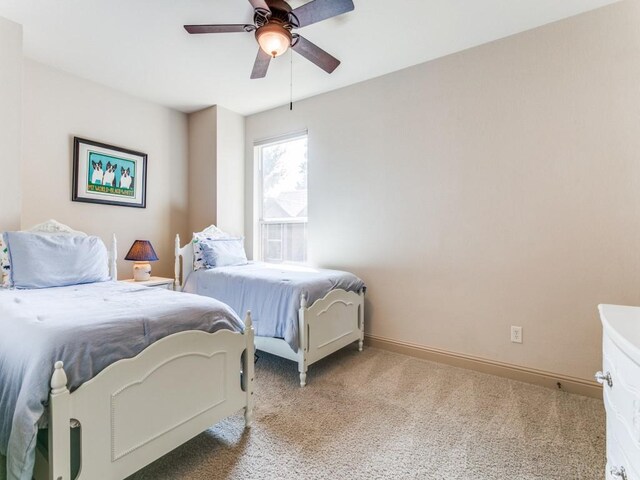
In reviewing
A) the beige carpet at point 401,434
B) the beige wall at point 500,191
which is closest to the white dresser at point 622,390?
the beige carpet at point 401,434

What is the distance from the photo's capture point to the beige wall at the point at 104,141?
279 centimetres

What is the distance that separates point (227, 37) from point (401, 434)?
292 centimetres

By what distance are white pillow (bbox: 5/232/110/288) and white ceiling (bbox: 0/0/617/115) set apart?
60.1 inches

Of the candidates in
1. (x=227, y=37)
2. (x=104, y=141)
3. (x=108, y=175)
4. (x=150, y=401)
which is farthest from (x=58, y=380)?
(x=104, y=141)

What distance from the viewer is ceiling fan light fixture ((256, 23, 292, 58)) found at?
72.3 inches

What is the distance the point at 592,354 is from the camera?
2139 mm

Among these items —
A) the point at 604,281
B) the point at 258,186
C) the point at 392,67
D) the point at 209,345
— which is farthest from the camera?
the point at 258,186

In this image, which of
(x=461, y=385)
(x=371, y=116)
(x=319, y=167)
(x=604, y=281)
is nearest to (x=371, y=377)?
(x=461, y=385)

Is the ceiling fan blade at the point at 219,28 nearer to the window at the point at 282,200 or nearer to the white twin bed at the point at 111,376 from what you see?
the white twin bed at the point at 111,376

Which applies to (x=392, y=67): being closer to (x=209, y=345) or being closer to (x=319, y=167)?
(x=319, y=167)

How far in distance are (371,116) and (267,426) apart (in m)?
2.69

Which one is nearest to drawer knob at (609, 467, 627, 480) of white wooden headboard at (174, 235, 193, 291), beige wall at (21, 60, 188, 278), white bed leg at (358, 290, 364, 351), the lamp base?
white bed leg at (358, 290, 364, 351)

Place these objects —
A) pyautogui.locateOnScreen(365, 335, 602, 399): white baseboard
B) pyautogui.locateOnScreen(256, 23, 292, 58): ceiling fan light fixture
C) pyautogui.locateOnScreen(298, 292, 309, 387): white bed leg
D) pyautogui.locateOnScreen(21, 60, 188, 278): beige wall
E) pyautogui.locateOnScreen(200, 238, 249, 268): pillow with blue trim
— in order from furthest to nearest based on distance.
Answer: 1. pyautogui.locateOnScreen(200, 238, 249, 268): pillow with blue trim
2. pyautogui.locateOnScreen(21, 60, 188, 278): beige wall
3. pyautogui.locateOnScreen(298, 292, 309, 387): white bed leg
4. pyautogui.locateOnScreen(365, 335, 602, 399): white baseboard
5. pyautogui.locateOnScreen(256, 23, 292, 58): ceiling fan light fixture

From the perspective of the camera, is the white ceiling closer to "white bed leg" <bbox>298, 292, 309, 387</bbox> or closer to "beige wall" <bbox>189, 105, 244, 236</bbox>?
"beige wall" <bbox>189, 105, 244, 236</bbox>
